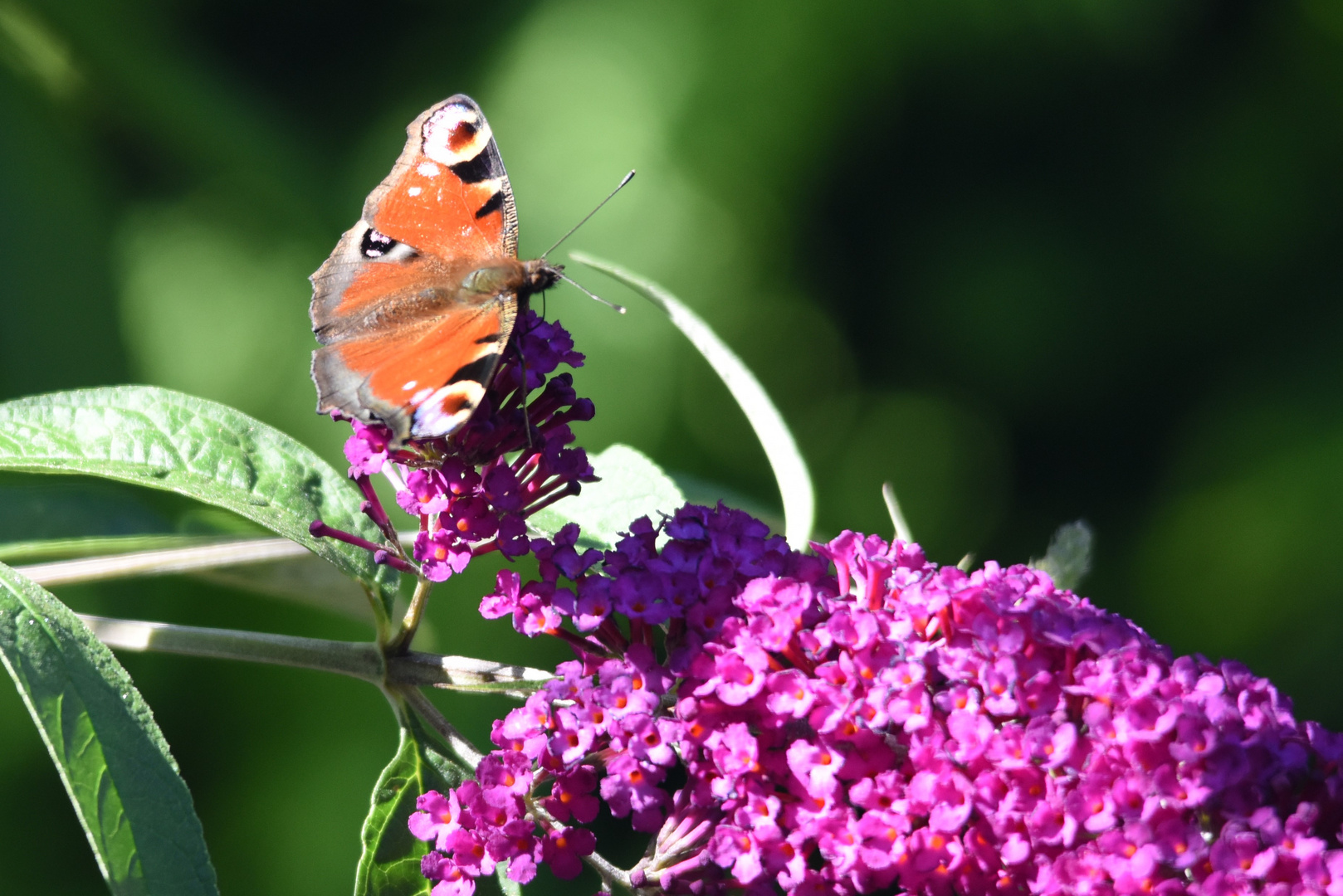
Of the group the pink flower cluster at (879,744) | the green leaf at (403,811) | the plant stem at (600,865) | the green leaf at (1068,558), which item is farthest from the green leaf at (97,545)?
the green leaf at (1068,558)

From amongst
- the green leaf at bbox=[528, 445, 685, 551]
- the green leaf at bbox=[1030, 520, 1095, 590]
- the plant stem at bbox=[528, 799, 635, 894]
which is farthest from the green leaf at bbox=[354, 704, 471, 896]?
the green leaf at bbox=[1030, 520, 1095, 590]

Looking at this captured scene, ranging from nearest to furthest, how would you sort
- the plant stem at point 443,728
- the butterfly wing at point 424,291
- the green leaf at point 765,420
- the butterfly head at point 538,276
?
the butterfly wing at point 424,291
the plant stem at point 443,728
the butterfly head at point 538,276
the green leaf at point 765,420

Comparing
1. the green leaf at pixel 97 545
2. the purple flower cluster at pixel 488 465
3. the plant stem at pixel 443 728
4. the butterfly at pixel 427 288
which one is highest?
the butterfly at pixel 427 288

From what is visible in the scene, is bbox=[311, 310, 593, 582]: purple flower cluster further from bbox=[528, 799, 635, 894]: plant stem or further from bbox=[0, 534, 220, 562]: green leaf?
bbox=[0, 534, 220, 562]: green leaf

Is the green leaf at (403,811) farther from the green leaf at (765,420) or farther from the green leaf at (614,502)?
the green leaf at (765,420)

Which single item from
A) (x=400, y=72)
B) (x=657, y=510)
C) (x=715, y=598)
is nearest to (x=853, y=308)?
(x=400, y=72)

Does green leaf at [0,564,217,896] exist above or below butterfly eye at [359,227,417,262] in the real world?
below

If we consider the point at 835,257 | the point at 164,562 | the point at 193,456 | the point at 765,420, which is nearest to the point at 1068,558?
the point at 765,420

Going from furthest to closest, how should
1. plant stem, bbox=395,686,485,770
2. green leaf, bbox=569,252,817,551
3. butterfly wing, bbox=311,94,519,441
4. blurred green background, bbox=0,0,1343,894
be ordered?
blurred green background, bbox=0,0,1343,894, green leaf, bbox=569,252,817,551, plant stem, bbox=395,686,485,770, butterfly wing, bbox=311,94,519,441

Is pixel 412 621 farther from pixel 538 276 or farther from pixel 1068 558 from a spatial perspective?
pixel 1068 558
